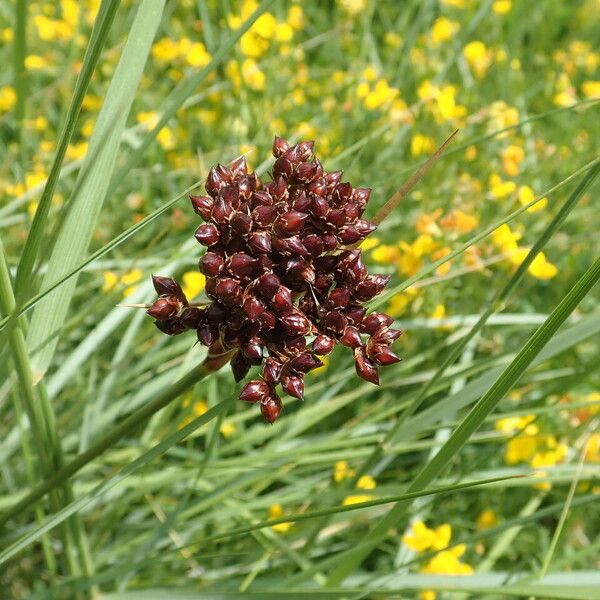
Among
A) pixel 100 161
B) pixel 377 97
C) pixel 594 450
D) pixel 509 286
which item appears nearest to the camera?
pixel 100 161

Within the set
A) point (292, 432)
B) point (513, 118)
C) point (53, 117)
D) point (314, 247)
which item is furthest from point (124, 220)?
point (314, 247)

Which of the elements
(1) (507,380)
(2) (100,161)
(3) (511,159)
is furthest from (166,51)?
(1) (507,380)

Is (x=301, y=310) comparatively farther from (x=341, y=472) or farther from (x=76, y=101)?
(x=341, y=472)

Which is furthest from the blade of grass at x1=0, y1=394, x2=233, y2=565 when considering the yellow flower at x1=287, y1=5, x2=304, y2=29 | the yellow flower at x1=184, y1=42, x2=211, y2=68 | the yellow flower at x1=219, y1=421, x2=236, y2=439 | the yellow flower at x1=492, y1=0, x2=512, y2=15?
the yellow flower at x1=492, y1=0, x2=512, y2=15

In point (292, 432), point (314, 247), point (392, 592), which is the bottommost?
point (392, 592)

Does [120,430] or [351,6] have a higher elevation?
[351,6]

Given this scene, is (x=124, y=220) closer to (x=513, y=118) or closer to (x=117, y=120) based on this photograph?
(x=513, y=118)

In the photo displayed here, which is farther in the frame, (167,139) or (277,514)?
(167,139)
